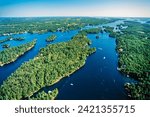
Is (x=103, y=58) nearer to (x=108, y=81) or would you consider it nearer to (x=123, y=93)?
(x=108, y=81)

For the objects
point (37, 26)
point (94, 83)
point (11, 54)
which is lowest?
point (94, 83)

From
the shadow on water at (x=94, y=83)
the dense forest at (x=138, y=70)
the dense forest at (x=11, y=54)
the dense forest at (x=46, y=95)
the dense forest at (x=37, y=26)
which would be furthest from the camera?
the dense forest at (x=37, y=26)

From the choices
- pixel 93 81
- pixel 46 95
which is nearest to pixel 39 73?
pixel 46 95

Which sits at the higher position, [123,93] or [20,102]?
[20,102]

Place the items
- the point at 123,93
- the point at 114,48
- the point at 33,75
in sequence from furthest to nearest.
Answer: the point at 114,48
the point at 33,75
the point at 123,93

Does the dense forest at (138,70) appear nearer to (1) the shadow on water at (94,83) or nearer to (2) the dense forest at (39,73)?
(1) the shadow on water at (94,83)

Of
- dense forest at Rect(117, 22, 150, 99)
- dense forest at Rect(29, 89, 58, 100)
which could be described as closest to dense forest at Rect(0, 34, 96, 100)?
dense forest at Rect(29, 89, 58, 100)

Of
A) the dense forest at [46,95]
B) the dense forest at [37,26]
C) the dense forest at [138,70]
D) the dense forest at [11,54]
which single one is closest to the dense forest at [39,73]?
the dense forest at [46,95]

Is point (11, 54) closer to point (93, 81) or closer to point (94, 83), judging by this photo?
point (93, 81)

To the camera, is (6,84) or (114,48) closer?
(6,84)

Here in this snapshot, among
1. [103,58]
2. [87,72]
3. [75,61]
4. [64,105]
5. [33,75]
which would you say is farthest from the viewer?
[103,58]

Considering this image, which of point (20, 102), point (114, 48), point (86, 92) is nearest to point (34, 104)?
point (20, 102)
